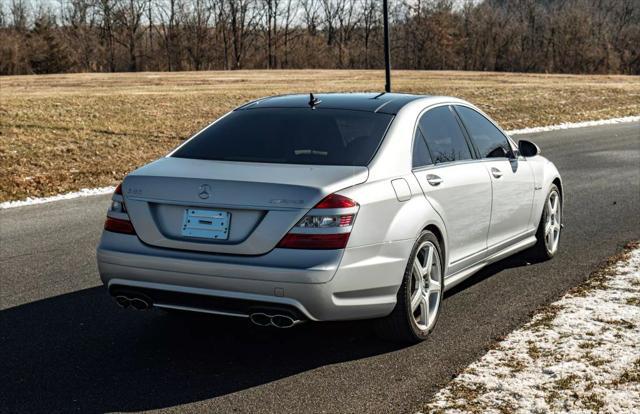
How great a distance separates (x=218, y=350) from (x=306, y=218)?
47.4 inches

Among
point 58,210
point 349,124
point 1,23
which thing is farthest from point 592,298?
point 1,23

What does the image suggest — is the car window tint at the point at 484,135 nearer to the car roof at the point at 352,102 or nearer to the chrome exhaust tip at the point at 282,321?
the car roof at the point at 352,102

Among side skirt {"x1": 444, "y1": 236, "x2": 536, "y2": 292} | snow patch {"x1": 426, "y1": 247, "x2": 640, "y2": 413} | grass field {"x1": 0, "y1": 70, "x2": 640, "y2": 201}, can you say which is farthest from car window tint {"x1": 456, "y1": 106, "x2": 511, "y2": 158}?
grass field {"x1": 0, "y1": 70, "x2": 640, "y2": 201}

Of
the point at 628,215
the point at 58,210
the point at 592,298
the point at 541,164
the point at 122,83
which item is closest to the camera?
the point at 592,298

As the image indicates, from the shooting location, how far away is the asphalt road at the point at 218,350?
14.7 feet

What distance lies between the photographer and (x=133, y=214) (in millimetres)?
5008

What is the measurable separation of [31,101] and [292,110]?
70.3 ft

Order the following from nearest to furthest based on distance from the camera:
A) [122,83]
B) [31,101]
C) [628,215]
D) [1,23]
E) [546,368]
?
[546,368] < [628,215] < [31,101] < [122,83] < [1,23]

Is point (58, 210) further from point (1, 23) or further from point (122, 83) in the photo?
point (1, 23)

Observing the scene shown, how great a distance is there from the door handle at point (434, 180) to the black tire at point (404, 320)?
1.14 feet

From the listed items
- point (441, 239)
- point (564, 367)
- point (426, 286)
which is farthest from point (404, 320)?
point (564, 367)

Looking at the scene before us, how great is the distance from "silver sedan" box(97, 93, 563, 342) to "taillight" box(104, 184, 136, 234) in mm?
11

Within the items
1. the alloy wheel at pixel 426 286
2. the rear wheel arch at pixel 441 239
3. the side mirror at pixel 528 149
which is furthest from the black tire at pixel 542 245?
the alloy wheel at pixel 426 286

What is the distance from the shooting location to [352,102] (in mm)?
6031
